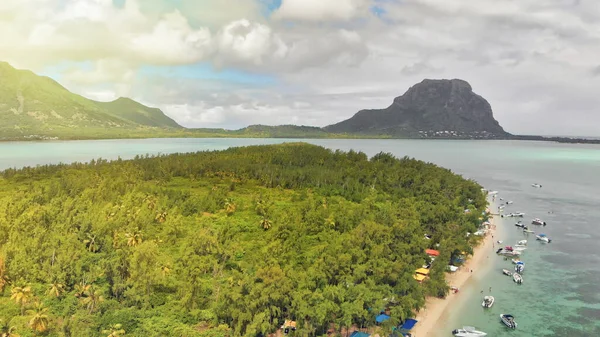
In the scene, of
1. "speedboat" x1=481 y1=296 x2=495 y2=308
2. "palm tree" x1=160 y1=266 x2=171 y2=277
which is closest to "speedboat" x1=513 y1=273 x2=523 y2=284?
"speedboat" x1=481 y1=296 x2=495 y2=308

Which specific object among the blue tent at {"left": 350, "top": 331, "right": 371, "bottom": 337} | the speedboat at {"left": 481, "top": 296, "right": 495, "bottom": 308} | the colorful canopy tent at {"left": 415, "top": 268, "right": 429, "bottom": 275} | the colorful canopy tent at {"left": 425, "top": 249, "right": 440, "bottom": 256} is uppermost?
the colorful canopy tent at {"left": 425, "top": 249, "right": 440, "bottom": 256}

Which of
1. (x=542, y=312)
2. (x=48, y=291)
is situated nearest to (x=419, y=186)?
(x=542, y=312)

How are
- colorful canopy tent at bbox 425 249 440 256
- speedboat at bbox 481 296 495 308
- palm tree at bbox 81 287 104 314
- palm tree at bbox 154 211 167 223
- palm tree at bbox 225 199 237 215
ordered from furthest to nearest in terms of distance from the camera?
1. palm tree at bbox 225 199 237 215
2. palm tree at bbox 154 211 167 223
3. colorful canopy tent at bbox 425 249 440 256
4. speedboat at bbox 481 296 495 308
5. palm tree at bbox 81 287 104 314

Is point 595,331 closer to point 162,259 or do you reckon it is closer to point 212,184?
point 162,259

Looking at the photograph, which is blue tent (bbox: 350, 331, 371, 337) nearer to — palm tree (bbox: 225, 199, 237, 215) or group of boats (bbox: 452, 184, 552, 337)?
group of boats (bbox: 452, 184, 552, 337)

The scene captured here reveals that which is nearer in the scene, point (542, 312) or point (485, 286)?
point (542, 312)

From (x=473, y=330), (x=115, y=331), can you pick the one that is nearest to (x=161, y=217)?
(x=115, y=331)
